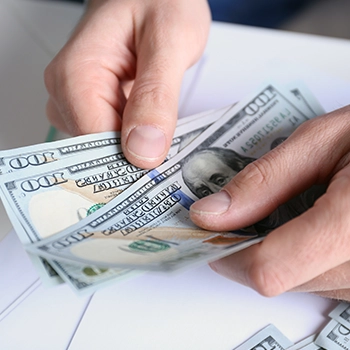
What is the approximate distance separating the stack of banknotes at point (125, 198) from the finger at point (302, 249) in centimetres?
3

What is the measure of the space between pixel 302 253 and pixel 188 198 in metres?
0.20

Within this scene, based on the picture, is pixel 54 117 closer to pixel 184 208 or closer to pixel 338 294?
pixel 184 208

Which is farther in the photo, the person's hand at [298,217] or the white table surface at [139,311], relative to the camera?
the white table surface at [139,311]

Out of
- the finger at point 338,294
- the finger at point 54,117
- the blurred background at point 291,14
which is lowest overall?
the finger at point 338,294

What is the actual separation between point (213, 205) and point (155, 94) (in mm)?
177

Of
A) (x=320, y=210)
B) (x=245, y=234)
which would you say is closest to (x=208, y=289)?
(x=245, y=234)

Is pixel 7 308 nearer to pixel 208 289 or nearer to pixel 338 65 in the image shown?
pixel 208 289

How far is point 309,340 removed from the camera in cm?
59

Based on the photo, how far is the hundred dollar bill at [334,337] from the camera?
58cm

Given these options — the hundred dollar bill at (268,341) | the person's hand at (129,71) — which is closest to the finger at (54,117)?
the person's hand at (129,71)

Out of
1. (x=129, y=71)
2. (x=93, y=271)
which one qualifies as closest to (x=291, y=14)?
(x=129, y=71)

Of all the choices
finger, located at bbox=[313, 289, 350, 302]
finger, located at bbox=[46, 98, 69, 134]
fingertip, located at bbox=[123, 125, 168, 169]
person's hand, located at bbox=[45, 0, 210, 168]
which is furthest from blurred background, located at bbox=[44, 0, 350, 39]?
finger, located at bbox=[313, 289, 350, 302]

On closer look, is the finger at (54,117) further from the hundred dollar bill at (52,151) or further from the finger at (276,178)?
the finger at (276,178)

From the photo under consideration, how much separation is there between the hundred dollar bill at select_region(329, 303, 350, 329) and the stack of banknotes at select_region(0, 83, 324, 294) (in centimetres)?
13
